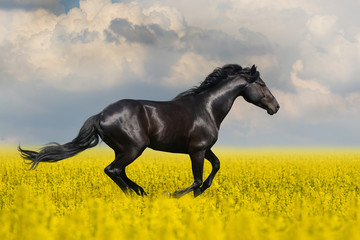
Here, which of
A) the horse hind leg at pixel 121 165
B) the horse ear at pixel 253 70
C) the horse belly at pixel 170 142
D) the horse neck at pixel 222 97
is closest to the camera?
the horse hind leg at pixel 121 165

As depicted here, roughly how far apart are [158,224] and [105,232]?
2.23ft

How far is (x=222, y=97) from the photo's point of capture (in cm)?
859

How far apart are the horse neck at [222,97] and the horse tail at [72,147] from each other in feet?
7.21

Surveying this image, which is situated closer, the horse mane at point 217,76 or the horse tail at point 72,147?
the horse tail at point 72,147

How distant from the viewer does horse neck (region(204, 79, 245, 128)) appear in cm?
848

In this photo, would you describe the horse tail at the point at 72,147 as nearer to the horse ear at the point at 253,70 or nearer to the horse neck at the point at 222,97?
the horse neck at the point at 222,97

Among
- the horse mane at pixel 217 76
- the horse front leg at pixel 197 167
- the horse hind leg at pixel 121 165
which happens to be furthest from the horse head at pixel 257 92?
the horse hind leg at pixel 121 165

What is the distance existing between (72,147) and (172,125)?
6.51 feet

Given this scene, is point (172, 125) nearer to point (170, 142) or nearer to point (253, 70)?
point (170, 142)

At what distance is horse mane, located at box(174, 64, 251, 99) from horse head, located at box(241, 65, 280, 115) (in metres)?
0.11

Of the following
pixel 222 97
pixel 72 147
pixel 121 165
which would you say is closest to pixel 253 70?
pixel 222 97

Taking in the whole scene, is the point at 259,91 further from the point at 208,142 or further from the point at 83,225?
the point at 83,225

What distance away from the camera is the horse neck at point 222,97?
27.8 ft

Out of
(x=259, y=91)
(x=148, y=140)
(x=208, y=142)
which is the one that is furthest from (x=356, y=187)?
(x=148, y=140)
